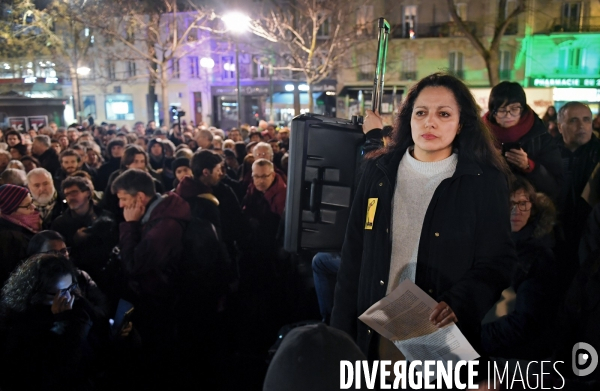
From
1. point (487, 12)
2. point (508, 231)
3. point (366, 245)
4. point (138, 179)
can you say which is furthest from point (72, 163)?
point (487, 12)

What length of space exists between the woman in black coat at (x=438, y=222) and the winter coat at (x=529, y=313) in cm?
89

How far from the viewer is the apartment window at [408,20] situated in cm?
3184

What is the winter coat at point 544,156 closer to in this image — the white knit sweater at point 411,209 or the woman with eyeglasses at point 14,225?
the white knit sweater at point 411,209

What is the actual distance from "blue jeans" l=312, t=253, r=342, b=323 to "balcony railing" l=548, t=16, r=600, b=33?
31.2 meters

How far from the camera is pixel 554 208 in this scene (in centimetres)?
337

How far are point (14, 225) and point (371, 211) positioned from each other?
3.07m

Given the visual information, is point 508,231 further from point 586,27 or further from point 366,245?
point 586,27

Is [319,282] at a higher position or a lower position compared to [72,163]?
lower

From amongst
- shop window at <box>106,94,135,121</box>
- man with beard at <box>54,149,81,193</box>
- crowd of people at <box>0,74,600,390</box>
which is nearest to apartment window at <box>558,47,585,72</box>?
crowd of people at <box>0,74,600,390</box>

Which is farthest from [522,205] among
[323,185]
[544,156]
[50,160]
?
[50,160]

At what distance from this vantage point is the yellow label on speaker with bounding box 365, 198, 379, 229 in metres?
2.22

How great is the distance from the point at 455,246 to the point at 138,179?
285 cm

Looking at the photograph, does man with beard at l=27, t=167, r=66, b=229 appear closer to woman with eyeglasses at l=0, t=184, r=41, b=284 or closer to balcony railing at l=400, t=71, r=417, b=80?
woman with eyeglasses at l=0, t=184, r=41, b=284

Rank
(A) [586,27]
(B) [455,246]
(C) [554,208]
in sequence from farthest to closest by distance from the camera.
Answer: (A) [586,27], (C) [554,208], (B) [455,246]
